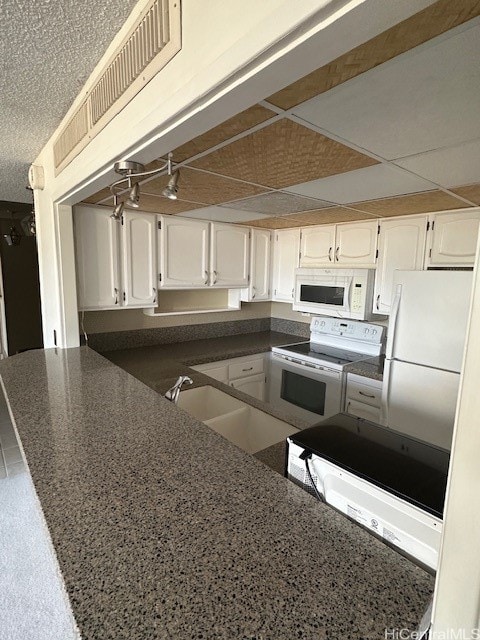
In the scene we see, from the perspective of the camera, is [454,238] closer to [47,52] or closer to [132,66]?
[132,66]

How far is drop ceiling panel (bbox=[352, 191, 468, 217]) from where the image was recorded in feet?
6.11

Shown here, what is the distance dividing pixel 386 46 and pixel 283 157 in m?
0.65

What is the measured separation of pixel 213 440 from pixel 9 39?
54.5 inches

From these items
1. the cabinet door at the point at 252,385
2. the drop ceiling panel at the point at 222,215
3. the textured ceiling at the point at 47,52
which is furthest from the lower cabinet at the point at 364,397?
the textured ceiling at the point at 47,52

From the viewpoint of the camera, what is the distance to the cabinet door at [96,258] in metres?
2.15

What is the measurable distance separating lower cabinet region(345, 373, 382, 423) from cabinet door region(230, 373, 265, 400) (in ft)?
2.80

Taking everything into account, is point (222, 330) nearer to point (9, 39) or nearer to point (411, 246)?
point (411, 246)

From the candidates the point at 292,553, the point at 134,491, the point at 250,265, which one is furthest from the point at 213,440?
the point at 250,265

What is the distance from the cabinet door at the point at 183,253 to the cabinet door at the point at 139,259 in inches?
3.4

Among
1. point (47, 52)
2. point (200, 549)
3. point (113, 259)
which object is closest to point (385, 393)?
point (200, 549)

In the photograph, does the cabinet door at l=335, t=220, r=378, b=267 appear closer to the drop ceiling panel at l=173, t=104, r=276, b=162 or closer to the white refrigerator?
the white refrigerator

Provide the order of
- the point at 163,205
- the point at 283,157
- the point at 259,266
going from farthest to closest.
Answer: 1. the point at 259,266
2. the point at 163,205
3. the point at 283,157

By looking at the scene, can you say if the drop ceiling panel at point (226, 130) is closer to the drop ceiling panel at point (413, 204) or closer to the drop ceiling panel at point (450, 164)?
the drop ceiling panel at point (450, 164)

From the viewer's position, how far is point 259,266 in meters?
3.23
